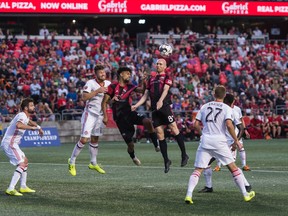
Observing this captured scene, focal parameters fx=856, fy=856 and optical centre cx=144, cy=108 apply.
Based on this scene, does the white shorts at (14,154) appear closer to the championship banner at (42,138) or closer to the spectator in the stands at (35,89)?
the championship banner at (42,138)

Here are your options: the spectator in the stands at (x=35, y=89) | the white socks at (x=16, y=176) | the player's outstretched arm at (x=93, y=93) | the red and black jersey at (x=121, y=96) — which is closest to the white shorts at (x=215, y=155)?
the white socks at (x=16, y=176)

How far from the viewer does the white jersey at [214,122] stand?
12.6 m

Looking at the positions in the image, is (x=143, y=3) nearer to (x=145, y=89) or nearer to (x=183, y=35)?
(x=183, y=35)

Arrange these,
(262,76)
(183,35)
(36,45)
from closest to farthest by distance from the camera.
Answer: (36,45) < (262,76) < (183,35)

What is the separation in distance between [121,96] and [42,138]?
16.3 meters

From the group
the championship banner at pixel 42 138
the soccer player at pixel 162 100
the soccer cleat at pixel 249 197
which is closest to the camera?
the soccer cleat at pixel 249 197

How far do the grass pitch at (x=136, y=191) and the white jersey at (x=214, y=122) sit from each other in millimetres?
935

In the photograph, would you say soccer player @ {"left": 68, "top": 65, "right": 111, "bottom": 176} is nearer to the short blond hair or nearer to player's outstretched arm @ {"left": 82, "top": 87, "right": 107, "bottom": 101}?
player's outstretched arm @ {"left": 82, "top": 87, "right": 107, "bottom": 101}

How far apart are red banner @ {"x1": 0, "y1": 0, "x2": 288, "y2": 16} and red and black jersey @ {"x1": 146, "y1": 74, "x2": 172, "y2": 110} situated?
26.1m

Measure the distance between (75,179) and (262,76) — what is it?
27524 mm

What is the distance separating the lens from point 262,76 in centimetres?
4344

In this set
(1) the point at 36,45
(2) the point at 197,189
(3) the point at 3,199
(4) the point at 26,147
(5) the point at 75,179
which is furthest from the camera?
(1) the point at 36,45

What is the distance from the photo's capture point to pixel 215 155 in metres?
12.7

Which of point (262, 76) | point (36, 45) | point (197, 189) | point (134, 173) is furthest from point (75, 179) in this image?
point (262, 76)
